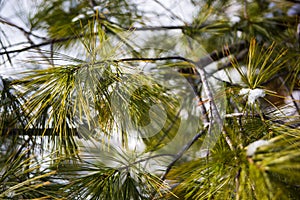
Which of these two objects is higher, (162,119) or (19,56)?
(19,56)

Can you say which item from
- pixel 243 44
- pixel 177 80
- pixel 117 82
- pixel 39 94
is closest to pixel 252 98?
pixel 117 82

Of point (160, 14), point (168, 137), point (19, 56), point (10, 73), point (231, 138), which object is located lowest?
point (231, 138)

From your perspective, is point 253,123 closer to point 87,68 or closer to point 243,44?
point 87,68

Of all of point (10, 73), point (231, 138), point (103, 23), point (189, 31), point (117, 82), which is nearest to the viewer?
point (231, 138)

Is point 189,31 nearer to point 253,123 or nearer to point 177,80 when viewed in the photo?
point 177,80

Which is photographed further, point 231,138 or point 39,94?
point 39,94

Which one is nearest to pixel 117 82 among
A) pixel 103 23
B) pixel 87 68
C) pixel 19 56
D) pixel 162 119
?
pixel 87 68

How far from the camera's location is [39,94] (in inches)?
28.5

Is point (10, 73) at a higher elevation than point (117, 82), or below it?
higher

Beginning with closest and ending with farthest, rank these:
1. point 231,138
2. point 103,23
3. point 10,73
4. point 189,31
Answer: point 231,138 → point 10,73 → point 103,23 → point 189,31

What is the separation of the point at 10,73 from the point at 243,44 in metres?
0.74

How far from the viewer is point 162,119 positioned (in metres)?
0.88

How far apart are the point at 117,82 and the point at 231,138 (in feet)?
0.76

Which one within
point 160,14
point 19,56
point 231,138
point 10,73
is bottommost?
point 231,138
